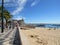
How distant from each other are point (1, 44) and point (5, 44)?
0.26 m

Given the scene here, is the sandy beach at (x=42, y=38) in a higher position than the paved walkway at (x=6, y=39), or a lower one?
lower

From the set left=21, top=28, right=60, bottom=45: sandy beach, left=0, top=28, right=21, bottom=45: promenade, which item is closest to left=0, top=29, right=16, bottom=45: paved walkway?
left=0, top=28, right=21, bottom=45: promenade

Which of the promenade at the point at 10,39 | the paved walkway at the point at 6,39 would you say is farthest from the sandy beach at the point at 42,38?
the paved walkway at the point at 6,39

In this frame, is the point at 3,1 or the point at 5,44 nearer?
the point at 5,44

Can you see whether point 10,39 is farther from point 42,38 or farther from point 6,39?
point 42,38

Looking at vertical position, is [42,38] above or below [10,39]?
below

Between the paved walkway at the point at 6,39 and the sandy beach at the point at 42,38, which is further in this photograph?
the sandy beach at the point at 42,38

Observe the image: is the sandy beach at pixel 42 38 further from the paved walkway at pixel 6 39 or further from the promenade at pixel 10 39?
the paved walkway at pixel 6 39

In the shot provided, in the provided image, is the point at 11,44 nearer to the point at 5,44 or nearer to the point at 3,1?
the point at 5,44

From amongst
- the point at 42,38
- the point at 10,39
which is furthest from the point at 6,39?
the point at 42,38

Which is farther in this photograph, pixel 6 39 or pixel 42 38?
pixel 42 38

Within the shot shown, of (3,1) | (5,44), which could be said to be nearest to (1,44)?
(5,44)

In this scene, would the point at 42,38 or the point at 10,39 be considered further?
the point at 42,38

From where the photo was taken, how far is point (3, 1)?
1878 cm
